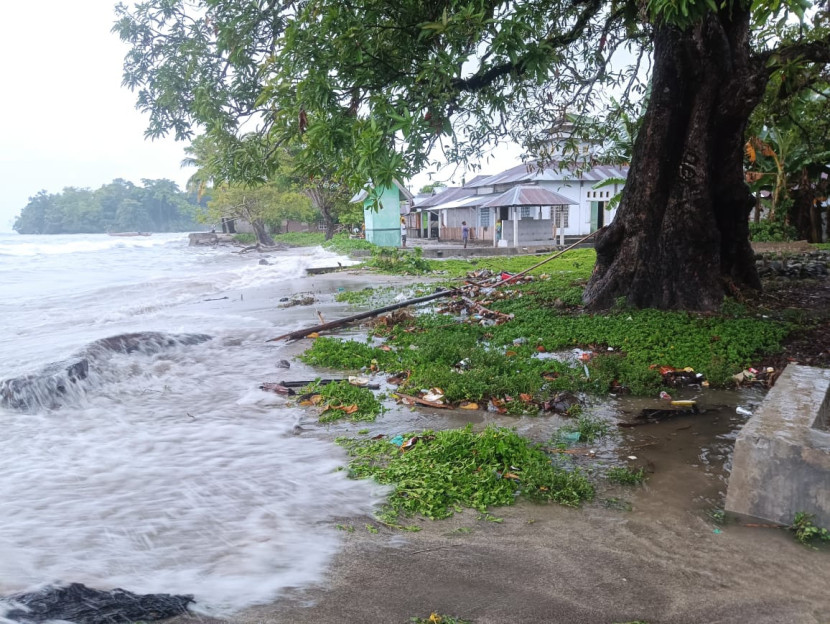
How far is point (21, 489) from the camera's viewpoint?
15.8 feet

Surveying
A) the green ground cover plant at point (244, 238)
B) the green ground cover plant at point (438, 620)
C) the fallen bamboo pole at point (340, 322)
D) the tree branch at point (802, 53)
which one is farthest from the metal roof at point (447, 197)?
the green ground cover plant at point (438, 620)

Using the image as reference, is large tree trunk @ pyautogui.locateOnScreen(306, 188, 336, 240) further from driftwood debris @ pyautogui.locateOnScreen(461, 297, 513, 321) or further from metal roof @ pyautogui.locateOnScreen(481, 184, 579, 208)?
driftwood debris @ pyautogui.locateOnScreen(461, 297, 513, 321)

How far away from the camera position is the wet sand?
2977mm

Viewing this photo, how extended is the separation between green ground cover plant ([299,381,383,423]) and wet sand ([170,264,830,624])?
2076mm

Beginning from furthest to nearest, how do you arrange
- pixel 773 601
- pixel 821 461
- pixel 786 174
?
1. pixel 786 174
2. pixel 821 461
3. pixel 773 601

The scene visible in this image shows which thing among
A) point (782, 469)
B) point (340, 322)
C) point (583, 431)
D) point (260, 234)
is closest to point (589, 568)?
point (782, 469)

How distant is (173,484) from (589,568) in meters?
3.23

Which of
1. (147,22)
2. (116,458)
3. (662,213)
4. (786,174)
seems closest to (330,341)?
(116,458)

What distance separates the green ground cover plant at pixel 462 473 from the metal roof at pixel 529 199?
25.9 meters

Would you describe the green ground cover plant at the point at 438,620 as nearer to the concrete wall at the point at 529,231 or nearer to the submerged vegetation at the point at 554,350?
the submerged vegetation at the point at 554,350

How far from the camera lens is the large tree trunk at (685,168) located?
31.6 ft

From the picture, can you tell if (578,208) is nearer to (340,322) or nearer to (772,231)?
(772,231)

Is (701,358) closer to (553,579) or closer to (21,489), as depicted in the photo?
(553,579)

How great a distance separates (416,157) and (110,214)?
12693cm
